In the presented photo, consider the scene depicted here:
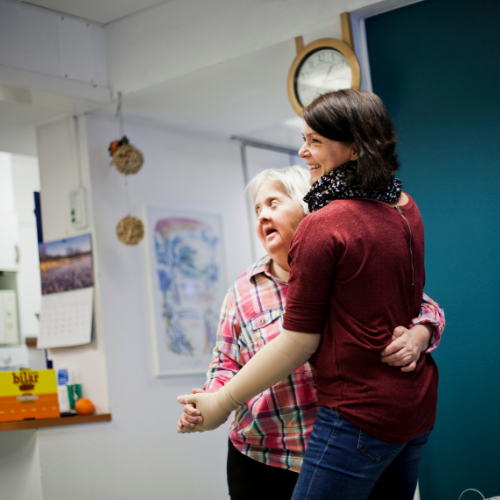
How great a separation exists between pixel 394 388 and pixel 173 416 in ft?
8.17

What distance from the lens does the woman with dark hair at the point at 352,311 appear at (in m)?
1.21

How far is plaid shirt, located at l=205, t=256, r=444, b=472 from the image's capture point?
1704 mm

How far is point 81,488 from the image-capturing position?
9.98 feet

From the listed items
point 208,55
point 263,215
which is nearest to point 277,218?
point 263,215

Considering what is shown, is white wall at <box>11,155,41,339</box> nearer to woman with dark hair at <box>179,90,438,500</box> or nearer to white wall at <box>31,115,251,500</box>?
white wall at <box>31,115,251,500</box>

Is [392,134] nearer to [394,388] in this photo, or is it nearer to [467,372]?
[394,388]

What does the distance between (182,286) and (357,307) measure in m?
2.56

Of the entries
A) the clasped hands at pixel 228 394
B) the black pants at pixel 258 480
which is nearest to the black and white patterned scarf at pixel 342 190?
the clasped hands at pixel 228 394

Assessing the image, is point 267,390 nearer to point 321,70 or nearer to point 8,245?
point 321,70

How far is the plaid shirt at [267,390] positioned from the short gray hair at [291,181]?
0.22 metres

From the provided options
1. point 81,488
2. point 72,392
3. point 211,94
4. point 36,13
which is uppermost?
point 36,13

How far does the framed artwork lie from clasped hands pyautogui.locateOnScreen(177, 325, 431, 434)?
206 cm

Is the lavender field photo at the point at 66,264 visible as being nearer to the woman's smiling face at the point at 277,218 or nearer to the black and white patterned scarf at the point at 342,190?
the woman's smiling face at the point at 277,218

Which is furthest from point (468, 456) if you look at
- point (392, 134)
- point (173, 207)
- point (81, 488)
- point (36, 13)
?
point (36, 13)
